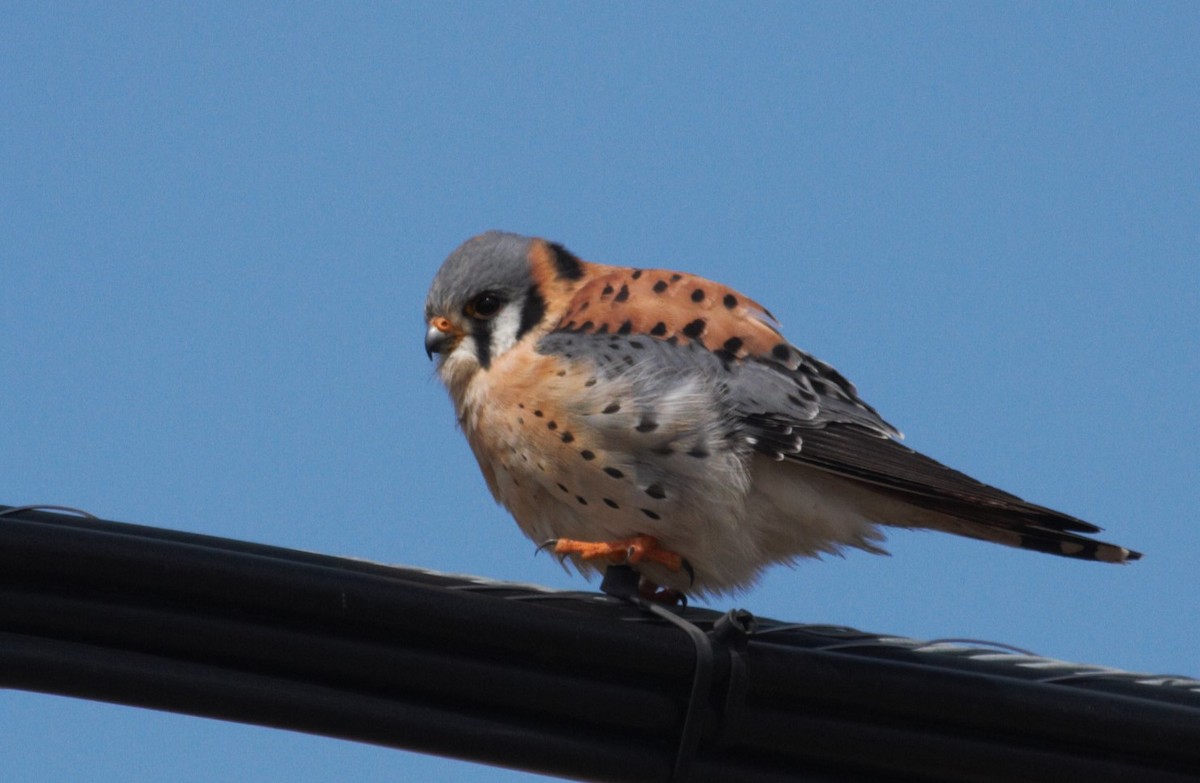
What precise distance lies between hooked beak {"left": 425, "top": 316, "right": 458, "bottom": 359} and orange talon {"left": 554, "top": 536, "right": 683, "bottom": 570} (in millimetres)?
930

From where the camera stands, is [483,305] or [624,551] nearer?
[624,551]

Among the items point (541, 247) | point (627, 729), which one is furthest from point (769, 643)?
point (541, 247)

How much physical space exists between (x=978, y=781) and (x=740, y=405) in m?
1.88

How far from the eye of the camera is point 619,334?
16.0ft

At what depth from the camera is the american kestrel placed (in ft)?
14.6

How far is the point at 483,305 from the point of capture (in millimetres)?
5289

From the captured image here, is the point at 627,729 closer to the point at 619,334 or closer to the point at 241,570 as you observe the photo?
the point at 241,570

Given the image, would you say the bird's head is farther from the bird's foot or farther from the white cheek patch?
the bird's foot

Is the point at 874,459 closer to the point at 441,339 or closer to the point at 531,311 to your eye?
the point at 531,311

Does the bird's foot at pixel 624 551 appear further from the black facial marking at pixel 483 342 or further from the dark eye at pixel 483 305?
the dark eye at pixel 483 305

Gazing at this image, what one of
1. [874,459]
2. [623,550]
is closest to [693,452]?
[623,550]

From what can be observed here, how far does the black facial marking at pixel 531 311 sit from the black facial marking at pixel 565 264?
131 mm

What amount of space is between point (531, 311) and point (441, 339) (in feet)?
1.02

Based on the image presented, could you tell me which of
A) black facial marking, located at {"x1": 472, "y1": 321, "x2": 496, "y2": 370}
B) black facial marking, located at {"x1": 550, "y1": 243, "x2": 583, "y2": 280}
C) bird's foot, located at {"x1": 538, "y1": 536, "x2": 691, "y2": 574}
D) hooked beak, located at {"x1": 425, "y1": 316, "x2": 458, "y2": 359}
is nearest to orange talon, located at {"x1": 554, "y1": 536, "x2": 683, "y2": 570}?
bird's foot, located at {"x1": 538, "y1": 536, "x2": 691, "y2": 574}
